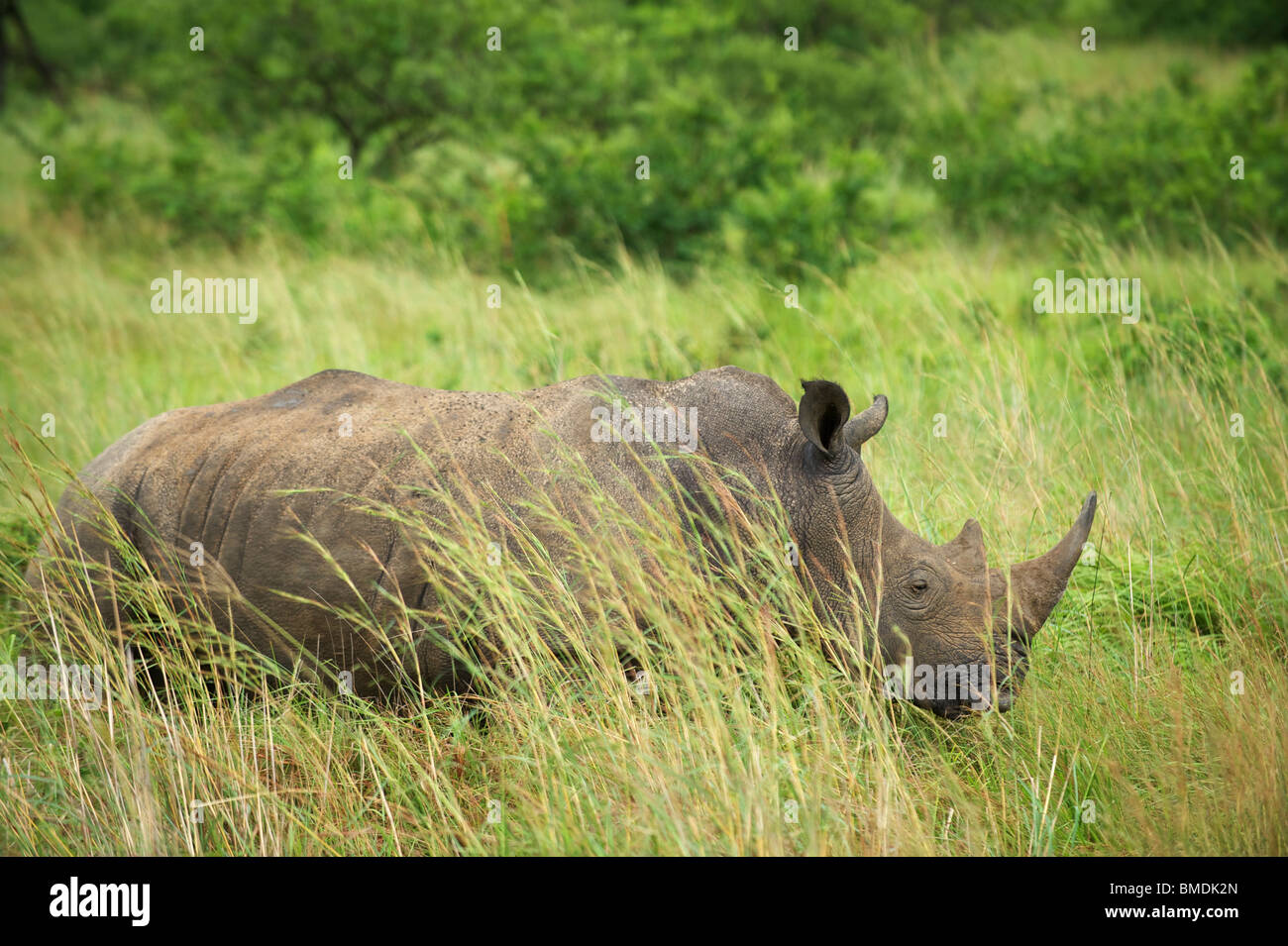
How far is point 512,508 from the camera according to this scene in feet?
12.8

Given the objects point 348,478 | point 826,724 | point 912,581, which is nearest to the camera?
point 826,724

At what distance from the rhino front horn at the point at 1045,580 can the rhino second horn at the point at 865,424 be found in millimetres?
646

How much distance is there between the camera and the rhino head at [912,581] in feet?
12.4

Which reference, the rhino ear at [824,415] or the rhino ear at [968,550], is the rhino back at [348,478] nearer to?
the rhino ear at [824,415]

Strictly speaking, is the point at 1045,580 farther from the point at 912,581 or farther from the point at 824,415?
the point at 824,415

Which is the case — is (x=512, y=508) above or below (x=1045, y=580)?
above

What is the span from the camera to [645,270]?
31.5 ft

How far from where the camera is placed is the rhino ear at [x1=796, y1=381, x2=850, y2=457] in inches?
150

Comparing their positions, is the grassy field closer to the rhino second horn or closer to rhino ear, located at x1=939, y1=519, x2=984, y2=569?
rhino ear, located at x1=939, y1=519, x2=984, y2=569

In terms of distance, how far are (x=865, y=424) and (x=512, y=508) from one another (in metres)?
1.27

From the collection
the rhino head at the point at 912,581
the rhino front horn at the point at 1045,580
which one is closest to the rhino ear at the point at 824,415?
the rhino head at the point at 912,581

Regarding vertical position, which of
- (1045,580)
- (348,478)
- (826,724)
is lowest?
(826,724)

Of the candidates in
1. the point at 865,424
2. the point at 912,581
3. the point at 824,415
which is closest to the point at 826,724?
the point at 912,581

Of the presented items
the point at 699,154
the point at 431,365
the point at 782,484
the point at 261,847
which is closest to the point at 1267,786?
the point at 782,484
